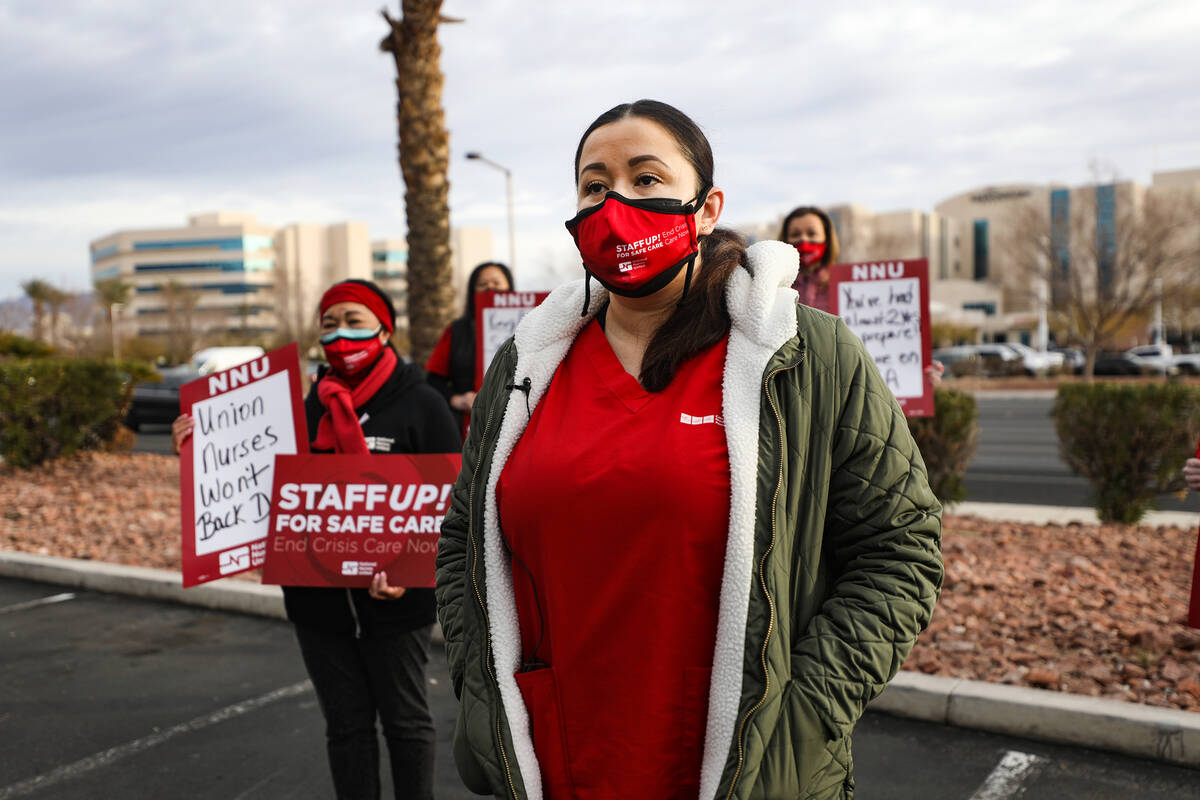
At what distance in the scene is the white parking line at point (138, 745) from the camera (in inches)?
163

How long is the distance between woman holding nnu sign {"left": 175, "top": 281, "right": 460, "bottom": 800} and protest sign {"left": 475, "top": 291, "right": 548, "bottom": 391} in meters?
2.23

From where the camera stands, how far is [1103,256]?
3212 centimetres

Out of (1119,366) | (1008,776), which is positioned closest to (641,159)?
(1008,776)

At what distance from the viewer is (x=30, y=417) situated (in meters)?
12.3

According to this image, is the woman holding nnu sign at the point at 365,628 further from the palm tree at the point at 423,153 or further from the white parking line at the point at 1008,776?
the palm tree at the point at 423,153

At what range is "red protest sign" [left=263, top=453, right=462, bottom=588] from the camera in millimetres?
3348

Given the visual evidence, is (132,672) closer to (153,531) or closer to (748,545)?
(153,531)

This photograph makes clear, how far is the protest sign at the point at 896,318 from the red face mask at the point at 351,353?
312 centimetres

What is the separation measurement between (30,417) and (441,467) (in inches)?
436

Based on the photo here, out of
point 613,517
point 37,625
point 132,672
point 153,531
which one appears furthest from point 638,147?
point 153,531

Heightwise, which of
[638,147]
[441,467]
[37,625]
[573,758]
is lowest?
[37,625]

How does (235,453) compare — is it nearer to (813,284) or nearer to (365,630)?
(365,630)

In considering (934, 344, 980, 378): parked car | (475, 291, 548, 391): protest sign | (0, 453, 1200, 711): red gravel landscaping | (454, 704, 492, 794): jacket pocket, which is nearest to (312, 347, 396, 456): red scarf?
(454, 704, 492, 794): jacket pocket

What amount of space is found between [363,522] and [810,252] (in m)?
2.88
